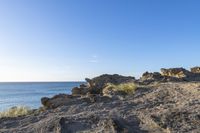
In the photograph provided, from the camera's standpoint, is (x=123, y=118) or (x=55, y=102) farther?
(x=55, y=102)

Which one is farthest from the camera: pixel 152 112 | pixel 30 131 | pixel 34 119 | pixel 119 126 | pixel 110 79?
pixel 110 79

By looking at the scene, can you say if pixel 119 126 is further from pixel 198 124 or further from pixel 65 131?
pixel 198 124

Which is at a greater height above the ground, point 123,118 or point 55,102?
point 55,102

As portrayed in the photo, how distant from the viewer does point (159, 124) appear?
10.0 metres

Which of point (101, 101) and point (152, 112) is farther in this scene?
point (101, 101)

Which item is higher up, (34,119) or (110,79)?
(110,79)

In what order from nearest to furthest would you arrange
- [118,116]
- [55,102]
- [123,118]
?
[123,118]
[118,116]
[55,102]

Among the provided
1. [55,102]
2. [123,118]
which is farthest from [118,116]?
[55,102]

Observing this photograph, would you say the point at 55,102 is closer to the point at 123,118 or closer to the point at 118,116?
the point at 118,116

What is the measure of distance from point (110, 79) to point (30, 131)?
2161cm

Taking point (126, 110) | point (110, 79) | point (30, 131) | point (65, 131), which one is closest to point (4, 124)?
point (30, 131)

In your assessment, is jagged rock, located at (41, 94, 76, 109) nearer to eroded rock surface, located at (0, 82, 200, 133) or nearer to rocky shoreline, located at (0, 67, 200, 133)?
rocky shoreline, located at (0, 67, 200, 133)

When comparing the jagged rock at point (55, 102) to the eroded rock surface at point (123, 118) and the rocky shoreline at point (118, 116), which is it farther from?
the eroded rock surface at point (123, 118)

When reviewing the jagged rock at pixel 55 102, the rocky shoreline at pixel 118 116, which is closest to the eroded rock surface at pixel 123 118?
the rocky shoreline at pixel 118 116
